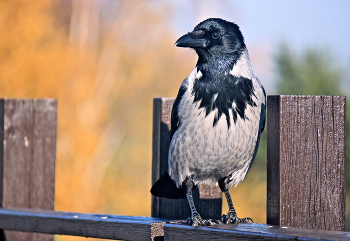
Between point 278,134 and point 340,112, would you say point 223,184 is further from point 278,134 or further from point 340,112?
point 340,112

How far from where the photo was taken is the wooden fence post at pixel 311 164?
2.02 meters

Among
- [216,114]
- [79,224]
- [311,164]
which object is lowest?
[79,224]

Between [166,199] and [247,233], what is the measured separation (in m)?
0.93

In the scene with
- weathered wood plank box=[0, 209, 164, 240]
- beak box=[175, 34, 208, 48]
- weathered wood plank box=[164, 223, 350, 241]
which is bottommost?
weathered wood plank box=[0, 209, 164, 240]

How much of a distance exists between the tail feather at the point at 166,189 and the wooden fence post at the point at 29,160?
1042 millimetres

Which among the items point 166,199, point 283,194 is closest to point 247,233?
point 283,194

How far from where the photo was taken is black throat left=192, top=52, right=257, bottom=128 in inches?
89.0

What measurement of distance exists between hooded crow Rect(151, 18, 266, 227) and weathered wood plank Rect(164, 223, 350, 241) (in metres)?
0.12

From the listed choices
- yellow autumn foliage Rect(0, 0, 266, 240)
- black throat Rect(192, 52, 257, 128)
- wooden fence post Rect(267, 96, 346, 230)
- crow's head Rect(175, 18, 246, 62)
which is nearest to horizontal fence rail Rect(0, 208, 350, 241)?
wooden fence post Rect(267, 96, 346, 230)

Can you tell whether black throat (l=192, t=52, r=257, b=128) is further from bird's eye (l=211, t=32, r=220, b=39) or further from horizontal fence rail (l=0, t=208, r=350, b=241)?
horizontal fence rail (l=0, t=208, r=350, b=241)

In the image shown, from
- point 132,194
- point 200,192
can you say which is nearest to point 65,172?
point 132,194

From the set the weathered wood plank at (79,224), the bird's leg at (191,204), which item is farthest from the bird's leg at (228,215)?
the weathered wood plank at (79,224)

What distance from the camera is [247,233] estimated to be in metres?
1.82

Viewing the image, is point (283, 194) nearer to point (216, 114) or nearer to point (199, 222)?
point (199, 222)
